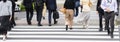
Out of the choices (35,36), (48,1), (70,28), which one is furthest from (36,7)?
(35,36)

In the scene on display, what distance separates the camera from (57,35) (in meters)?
15.4

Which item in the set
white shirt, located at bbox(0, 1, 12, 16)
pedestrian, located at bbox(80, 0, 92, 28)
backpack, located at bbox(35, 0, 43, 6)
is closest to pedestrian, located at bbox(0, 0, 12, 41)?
white shirt, located at bbox(0, 1, 12, 16)

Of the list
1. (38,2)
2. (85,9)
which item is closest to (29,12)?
(38,2)

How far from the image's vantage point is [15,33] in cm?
1598

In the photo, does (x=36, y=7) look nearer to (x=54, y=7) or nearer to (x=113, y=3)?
(x=54, y=7)

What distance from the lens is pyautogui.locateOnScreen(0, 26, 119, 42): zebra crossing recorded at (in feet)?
46.9

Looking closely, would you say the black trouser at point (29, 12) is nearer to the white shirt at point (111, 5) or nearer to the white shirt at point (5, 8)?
the white shirt at point (5, 8)

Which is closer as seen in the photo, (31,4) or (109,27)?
(109,27)

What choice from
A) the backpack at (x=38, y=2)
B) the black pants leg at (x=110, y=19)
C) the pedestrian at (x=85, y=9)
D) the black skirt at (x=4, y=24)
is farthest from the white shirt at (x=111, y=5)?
the backpack at (x=38, y=2)

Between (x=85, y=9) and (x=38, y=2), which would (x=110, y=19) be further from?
(x=38, y=2)

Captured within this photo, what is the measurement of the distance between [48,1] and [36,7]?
571 mm

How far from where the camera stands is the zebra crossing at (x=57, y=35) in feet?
46.9

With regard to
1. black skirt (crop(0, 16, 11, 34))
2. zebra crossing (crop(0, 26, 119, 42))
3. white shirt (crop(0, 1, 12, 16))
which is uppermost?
white shirt (crop(0, 1, 12, 16))

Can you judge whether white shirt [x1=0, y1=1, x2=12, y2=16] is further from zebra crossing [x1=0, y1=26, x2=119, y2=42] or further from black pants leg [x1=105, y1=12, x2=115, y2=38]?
black pants leg [x1=105, y1=12, x2=115, y2=38]
